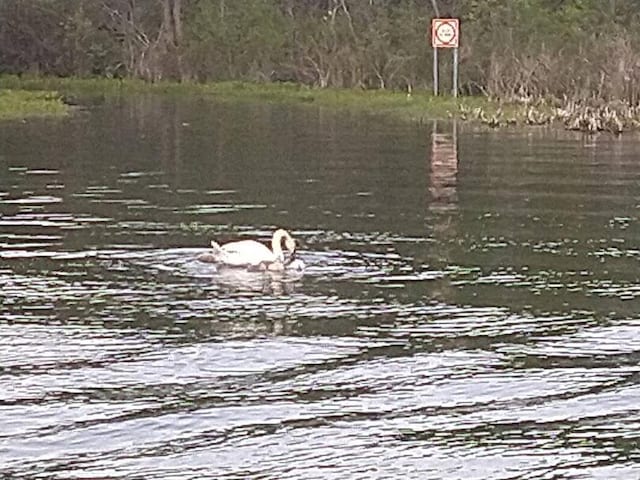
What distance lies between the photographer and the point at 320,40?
62.6 meters

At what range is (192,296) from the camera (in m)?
13.8

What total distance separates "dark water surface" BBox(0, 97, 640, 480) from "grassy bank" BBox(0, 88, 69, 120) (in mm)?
19120

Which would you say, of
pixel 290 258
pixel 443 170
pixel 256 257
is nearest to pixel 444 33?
pixel 443 170

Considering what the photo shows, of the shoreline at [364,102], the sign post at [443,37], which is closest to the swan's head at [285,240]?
the shoreline at [364,102]

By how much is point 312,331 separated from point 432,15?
53.2m

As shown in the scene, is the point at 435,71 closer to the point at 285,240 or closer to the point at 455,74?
the point at 455,74

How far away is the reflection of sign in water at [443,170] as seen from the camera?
2152cm

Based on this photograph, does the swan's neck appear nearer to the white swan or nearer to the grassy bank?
the white swan

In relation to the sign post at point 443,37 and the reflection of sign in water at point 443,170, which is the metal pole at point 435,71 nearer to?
the sign post at point 443,37

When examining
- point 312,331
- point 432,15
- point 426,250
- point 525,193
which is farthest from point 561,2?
point 312,331

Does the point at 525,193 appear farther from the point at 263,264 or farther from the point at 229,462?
the point at 229,462

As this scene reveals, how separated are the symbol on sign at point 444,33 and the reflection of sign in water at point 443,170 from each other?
57.4 feet

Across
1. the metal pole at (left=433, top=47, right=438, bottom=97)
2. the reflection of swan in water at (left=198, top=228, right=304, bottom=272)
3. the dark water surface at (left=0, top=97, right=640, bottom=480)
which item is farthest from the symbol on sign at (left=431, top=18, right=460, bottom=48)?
the reflection of swan in water at (left=198, top=228, right=304, bottom=272)

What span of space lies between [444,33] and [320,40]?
28.7 feet
